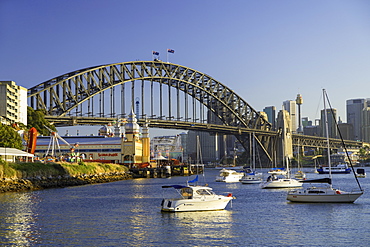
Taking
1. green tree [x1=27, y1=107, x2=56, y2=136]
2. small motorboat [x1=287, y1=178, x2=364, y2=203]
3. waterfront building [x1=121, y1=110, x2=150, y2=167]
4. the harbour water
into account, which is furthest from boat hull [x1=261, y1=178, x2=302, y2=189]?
green tree [x1=27, y1=107, x2=56, y2=136]

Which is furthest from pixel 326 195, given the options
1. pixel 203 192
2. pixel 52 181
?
pixel 52 181

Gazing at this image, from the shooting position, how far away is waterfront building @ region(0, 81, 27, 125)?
11712 centimetres

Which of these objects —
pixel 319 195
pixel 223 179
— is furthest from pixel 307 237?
pixel 223 179

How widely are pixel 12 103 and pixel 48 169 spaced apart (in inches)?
1623

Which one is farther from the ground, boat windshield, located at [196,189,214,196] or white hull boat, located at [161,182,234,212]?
boat windshield, located at [196,189,214,196]

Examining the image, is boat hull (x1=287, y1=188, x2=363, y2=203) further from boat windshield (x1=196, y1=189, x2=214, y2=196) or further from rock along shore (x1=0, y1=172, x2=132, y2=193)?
rock along shore (x1=0, y1=172, x2=132, y2=193)

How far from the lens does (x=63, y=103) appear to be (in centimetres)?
13362

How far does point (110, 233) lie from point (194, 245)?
629 centimetres

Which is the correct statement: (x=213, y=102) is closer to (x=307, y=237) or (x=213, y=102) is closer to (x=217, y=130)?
(x=217, y=130)

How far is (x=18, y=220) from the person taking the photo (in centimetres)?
4075

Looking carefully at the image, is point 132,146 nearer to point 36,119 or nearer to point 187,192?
point 36,119

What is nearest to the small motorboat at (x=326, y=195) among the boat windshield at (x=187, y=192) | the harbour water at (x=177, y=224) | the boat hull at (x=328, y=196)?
the boat hull at (x=328, y=196)

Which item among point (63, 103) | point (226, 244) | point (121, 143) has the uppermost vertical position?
point (63, 103)

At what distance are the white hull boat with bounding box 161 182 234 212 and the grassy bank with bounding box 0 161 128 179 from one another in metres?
30.4
